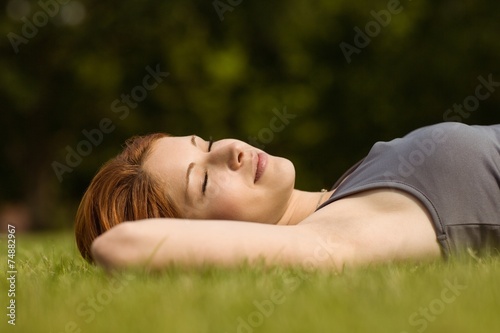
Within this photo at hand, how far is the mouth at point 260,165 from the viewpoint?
4031 millimetres

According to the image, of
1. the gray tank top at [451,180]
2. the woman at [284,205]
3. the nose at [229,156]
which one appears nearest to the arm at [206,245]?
the woman at [284,205]

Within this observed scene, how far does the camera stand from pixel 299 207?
4.36 metres

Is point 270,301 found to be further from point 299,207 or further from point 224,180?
point 299,207

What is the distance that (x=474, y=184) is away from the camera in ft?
12.0

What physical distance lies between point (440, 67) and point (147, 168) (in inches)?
500

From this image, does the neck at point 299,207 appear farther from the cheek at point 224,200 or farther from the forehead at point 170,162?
the forehead at point 170,162

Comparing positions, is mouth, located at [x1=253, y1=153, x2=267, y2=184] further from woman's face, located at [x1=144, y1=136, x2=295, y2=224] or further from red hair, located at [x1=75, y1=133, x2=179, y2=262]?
red hair, located at [x1=75, y1=133, x2=179, y2=262]

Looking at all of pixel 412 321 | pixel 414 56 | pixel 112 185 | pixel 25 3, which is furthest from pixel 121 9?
pixel 412 321

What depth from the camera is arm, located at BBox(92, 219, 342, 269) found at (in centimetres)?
310

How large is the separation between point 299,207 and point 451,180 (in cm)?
99

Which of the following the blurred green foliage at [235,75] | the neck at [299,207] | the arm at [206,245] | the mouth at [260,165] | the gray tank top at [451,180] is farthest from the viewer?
the blurred green foliage at [235,75]

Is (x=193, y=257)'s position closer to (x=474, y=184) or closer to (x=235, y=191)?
(x=235, y=191)

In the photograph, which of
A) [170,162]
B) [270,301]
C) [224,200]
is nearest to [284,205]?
[224,200]

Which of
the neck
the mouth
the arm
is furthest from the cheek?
the arm
